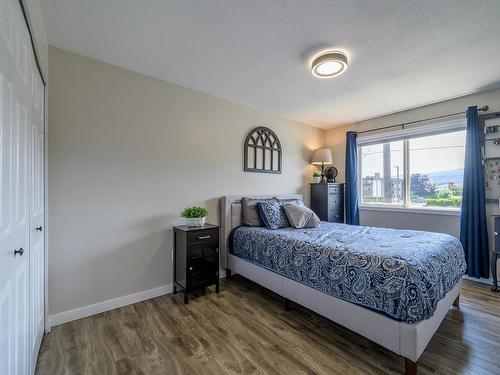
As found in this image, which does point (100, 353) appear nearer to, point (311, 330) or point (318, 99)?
point (311, 330)

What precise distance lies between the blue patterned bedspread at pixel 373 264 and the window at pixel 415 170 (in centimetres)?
146

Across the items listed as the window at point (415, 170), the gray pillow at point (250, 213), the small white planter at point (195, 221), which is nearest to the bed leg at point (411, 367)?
the gray pillow at point (250, 213)

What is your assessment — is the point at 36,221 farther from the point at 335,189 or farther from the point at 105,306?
the point at 335,189

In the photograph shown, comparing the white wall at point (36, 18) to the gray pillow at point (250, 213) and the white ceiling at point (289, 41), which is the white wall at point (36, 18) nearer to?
the white ceiling at point (289, 41)

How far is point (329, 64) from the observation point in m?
2.24

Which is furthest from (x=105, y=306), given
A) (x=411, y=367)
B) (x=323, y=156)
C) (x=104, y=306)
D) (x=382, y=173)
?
(x=382, y=173)

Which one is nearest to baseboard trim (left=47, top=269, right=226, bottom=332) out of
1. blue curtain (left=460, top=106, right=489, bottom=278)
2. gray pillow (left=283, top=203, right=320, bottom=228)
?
gray pillow (left=283, top=203, right=320, bottom=228)

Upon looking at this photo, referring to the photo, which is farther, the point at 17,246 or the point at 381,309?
the point at 381,309

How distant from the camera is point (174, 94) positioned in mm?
2803

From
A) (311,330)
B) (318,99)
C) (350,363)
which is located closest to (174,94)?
(318,99)

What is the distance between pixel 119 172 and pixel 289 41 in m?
2.06

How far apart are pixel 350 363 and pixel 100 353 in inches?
71.3

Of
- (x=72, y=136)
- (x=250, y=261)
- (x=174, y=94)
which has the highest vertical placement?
(x=174, y=94)

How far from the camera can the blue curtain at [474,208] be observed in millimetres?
2934
